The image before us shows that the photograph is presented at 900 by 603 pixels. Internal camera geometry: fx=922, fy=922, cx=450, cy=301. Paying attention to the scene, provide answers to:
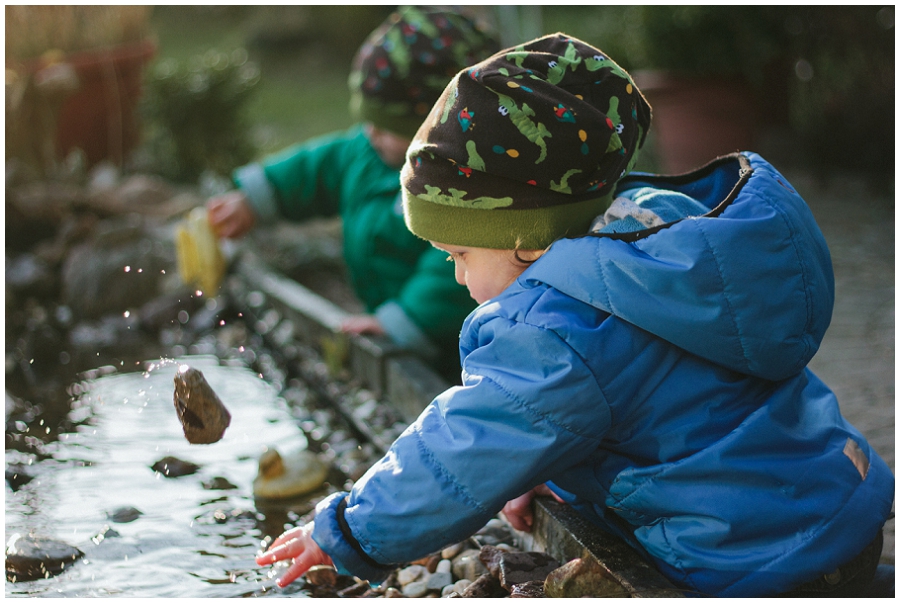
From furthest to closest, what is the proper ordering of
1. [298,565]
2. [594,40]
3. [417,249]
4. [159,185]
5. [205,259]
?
[594,40]
[159,185]
[205,259]
[417,249]
[298,565]

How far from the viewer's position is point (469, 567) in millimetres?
2242

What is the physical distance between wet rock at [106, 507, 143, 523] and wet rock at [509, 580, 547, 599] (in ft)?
3.60

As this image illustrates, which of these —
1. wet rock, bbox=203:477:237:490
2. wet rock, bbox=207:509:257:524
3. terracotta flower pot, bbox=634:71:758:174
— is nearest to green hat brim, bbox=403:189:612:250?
wet rock, bbox=207:509:257:524

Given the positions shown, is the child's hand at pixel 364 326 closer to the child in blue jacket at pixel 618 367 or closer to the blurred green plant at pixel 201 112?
the child in blue jacket at pixel 618 367

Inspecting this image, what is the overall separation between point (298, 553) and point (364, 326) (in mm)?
1521

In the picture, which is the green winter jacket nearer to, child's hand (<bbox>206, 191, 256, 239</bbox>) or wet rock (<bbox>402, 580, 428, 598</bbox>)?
child's hand (<bbox>206, 191, 256, 239</bbox>)

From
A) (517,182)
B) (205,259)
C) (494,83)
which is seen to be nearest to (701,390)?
(517,182)

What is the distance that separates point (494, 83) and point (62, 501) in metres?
1.73

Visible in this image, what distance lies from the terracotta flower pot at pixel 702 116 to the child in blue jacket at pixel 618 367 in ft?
16.5

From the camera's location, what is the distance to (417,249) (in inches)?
139

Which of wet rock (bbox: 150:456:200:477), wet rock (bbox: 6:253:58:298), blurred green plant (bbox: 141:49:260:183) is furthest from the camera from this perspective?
blurred green plant (bbox: 141:49:260:183)

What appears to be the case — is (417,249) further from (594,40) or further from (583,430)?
(594,40)

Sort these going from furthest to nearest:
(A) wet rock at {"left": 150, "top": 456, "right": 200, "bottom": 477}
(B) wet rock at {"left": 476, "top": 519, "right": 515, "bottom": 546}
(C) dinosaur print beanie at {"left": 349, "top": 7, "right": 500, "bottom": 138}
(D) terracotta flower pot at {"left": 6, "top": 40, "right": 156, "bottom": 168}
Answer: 1. (D) terracotta flower pot at {"left": 6, "top": 40, "right": 156, "bottom": 168}
2. (C) dinosaur print beanie at {"left": 349, "top": 7, "right": 500, "bottom": 138}
3. (A) wet rock at {"left": 150, "top": 456, "right": 200, "bottom": 477}
4. (B) wet rock at {"left": 476, "top": 519, "right": 515, "bottom": 546}

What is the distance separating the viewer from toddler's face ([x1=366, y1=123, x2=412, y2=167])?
3505 mm
